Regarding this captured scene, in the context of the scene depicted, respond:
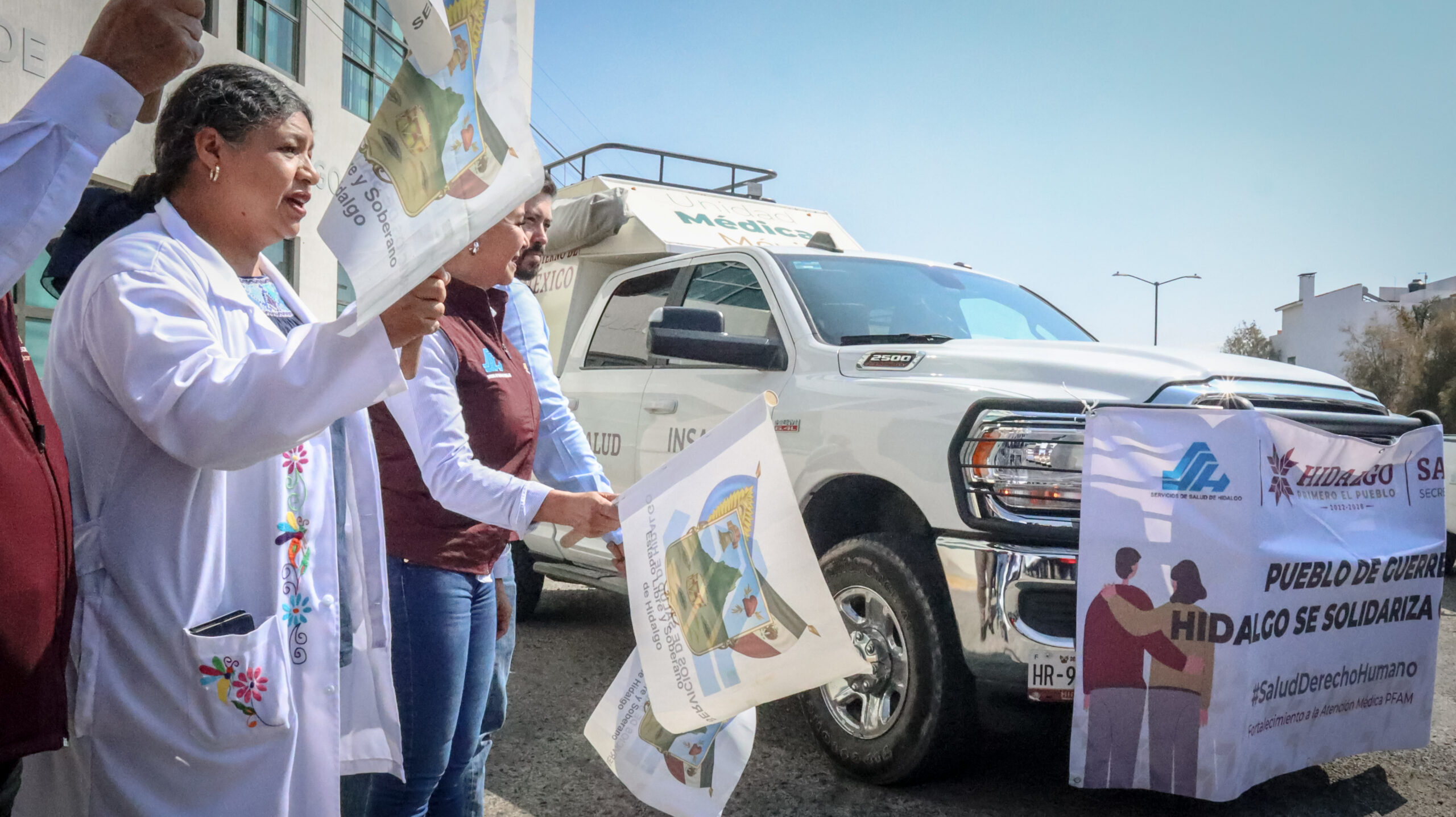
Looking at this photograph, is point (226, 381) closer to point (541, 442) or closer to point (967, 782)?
point (541, 442)

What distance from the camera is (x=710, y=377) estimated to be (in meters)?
4.68

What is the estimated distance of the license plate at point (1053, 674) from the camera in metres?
3.15

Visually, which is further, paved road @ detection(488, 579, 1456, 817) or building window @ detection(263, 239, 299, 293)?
building window @ detection(263, 239, 299, 293)

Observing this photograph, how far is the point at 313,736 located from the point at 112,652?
30 cm

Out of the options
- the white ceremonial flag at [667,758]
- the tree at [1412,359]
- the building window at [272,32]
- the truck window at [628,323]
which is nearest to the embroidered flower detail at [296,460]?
the white ceremonial flag at [667,758]

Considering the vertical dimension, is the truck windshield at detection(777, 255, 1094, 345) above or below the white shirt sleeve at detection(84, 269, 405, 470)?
above

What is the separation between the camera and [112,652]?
1.43 metres

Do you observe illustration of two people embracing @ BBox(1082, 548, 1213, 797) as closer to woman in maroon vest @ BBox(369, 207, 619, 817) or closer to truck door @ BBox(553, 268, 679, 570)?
woman in maroon vest @ BBox(369, 207, 619, 817)

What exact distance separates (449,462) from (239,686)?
72cm

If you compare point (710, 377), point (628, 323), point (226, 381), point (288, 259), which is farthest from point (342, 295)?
point (226, 381)

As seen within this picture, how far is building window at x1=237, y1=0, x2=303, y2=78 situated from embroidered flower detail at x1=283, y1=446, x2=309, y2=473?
11.9 m

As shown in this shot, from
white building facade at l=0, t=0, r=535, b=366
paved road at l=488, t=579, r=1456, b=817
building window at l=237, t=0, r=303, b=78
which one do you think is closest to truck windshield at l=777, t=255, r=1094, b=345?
paved road at l=488, t=579, r=1456, b=817

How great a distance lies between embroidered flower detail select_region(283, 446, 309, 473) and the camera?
1.57 metres

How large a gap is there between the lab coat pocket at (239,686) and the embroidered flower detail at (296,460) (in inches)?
8.6
